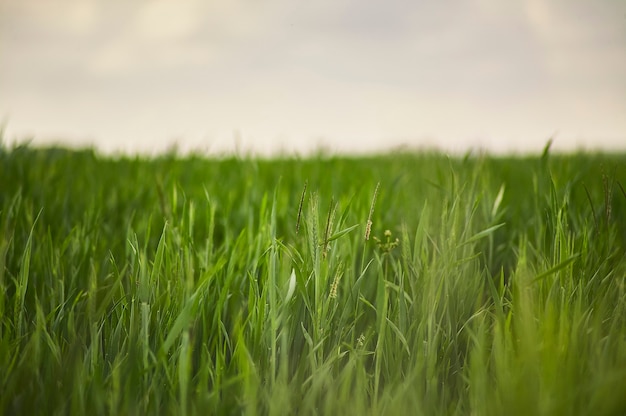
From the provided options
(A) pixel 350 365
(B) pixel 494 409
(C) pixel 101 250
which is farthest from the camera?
(C) pixel 101 250

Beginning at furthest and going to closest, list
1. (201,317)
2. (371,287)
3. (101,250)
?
1. (101,250)
2. (371,287)
3. (201,317)

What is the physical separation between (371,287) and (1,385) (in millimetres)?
906

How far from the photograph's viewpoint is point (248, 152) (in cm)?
262

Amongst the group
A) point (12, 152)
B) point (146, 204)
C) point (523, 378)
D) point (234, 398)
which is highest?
point (12, 152)

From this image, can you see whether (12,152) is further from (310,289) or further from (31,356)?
(310,289)

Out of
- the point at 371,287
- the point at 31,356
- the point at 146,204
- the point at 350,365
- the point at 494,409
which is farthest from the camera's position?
the point at 146,204

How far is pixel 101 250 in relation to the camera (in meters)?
1.62

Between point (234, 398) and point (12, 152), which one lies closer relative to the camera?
point (234, 398)

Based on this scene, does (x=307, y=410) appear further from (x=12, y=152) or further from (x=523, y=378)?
(x=12, y=152)

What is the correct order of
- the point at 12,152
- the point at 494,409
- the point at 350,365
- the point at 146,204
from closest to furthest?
the point at 494,409
the point at 350,365
the point at 146,204
the point at 12,152

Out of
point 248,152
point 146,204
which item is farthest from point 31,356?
point 248,152

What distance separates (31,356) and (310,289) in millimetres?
624

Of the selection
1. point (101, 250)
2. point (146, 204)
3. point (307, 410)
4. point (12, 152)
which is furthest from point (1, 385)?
point (12, 152)

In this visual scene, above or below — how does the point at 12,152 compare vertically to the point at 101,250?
above
